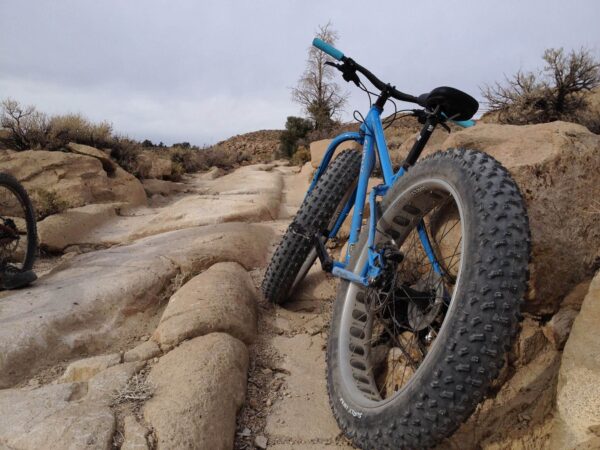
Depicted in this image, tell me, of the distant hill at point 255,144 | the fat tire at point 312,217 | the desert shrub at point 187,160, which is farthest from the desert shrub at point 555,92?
the distant hill at point 255,144

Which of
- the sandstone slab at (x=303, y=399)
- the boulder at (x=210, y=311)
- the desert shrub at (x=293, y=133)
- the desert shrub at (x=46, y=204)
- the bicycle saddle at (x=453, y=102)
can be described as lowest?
the sandstone slab at (x=303, y=399)

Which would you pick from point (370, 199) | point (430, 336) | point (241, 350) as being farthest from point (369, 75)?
point (241, 350)

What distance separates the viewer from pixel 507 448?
5.55 ft

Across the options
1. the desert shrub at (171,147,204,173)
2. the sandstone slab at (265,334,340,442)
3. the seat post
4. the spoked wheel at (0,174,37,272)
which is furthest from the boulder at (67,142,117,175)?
the seat post

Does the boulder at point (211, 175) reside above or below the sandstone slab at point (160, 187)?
above

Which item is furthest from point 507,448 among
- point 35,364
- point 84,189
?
point 84,189

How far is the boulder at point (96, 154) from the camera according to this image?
28.9 feet

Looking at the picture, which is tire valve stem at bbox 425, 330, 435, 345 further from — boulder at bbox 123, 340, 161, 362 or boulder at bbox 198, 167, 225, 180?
boulder at bbox 198, 167, 225, 180

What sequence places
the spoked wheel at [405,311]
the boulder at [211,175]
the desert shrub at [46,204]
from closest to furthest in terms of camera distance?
the spoked wheel at [405,311] < the desert shrub at [46,204] < the boulder at [211,175]

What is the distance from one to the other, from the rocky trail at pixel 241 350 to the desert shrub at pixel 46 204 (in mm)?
2684

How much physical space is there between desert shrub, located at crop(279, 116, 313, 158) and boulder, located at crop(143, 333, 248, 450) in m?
16.9

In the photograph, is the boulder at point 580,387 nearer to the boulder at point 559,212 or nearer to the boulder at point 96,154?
the boulder at point 559,212

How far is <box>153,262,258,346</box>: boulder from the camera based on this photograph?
2521 mm

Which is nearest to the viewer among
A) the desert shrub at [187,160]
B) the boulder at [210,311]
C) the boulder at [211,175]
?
the boulder at [210,311]
